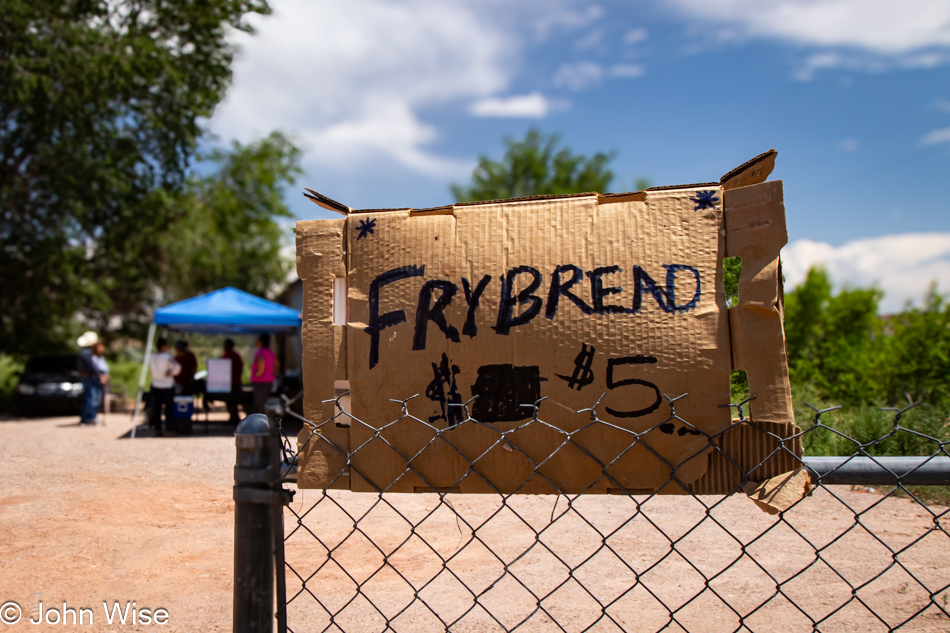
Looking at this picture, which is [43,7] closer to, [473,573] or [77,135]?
[77,135]

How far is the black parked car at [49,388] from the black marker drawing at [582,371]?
16.5m

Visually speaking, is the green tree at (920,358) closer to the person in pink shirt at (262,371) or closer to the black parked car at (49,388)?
the person in pink shirt at (262,371)

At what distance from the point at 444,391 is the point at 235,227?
29210mm

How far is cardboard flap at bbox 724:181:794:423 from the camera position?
1.52 meters

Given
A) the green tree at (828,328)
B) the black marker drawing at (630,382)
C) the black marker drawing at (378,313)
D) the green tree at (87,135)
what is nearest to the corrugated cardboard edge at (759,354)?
the black marker drawing at (630,382)

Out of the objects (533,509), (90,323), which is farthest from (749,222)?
(90,323)

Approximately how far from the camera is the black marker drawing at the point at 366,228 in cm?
177

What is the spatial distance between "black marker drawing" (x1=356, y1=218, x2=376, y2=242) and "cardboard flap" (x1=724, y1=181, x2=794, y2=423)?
919mm

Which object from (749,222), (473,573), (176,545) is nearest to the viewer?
(749,222)

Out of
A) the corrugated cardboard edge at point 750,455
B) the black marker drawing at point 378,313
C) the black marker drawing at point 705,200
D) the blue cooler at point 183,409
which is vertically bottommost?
the blue cooler at point 183,409

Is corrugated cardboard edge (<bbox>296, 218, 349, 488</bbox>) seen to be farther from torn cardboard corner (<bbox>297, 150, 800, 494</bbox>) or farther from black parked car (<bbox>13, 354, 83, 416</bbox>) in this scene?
black parked car (<bbox>13, 354, 83, 416</bbox>)

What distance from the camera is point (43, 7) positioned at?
1462 cm

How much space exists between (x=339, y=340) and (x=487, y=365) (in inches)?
15.5

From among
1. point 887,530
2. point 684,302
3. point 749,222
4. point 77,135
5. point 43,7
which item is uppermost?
point 43,7
